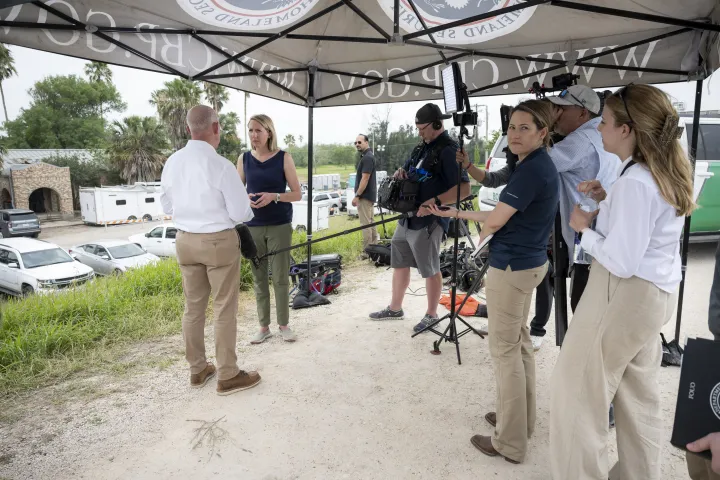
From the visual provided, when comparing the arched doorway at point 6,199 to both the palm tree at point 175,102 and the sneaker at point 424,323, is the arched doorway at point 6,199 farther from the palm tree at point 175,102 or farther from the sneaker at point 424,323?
the sneaker at point 424,323

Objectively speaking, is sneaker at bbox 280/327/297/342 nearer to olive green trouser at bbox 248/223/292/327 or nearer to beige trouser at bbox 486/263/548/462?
olive green trouser at bbox 248/223/292/327

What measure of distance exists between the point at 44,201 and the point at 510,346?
51.6 m

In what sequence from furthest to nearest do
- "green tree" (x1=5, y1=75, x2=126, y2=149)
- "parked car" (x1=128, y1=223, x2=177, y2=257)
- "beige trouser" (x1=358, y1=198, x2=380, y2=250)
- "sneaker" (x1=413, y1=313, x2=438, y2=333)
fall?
"green tree" (x1=5, y1=75, x2=126, y2=149) < "parked car" (x1=128, y1=223, x2=177, y2=257) < "beige trouser" (x1=358, y1=198, x2=380, y2=250) < "sneaker" (x1=413, y1=313, x2=438, y2=333)

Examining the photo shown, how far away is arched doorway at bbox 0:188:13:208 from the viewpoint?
125 feet

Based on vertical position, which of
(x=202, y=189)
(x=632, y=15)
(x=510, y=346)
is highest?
(x=632, y=15)

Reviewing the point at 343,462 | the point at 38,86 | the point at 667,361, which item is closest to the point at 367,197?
the point at 667,361

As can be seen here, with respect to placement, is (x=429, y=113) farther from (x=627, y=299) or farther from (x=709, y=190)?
(x=709, y=190)

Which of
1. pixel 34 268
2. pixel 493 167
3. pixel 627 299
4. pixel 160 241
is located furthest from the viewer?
pixel 160 241

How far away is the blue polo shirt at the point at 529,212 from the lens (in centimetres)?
192

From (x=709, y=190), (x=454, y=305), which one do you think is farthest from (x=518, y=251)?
(x=709, y=190)

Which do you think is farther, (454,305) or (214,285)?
(454,305)

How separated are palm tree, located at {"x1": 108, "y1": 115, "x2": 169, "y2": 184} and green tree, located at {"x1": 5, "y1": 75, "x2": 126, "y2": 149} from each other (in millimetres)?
11669

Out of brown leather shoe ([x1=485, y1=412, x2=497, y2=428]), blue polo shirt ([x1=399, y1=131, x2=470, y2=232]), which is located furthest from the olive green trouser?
→ brown leather shoe ([x1=485, y1=412, x2=497, y2=428])

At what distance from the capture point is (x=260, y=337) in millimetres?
3715
